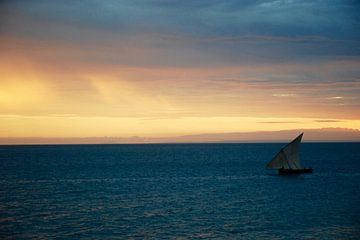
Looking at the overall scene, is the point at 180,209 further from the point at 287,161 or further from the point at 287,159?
the point at 287,161

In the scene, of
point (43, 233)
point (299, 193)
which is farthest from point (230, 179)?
point (43, 233)

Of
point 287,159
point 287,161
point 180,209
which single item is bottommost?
point 180,209

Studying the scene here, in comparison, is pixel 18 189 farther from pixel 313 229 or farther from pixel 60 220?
pixel 313 229

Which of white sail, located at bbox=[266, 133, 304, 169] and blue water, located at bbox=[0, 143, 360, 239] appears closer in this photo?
blue water, located at bbox=[0, 143, 360, 239]

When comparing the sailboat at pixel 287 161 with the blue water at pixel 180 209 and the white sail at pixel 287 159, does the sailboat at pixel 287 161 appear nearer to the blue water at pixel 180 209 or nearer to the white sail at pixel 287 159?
the white sail at pixel 287 159

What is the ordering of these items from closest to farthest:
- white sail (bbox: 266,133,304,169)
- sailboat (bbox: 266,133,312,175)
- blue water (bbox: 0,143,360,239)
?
blue water (bbox: 0,143,360,239) < sailboat (bbox: 266,133,312,175) < white sail (bbox: 266,133,304,169)

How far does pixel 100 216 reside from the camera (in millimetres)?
52188

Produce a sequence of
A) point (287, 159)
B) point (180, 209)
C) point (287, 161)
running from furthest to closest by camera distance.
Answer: point (287, 161) < point (287, 159) < point (180, 209)

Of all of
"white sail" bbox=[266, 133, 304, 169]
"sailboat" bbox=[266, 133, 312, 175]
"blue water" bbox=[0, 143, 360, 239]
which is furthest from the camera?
"white sail" bbox=[266, 133, 304, 169]

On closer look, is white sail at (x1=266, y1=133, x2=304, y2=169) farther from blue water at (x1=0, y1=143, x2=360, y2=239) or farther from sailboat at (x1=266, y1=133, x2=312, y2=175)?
blue water at (x1=0, y1=143, x2=360, y2=239)

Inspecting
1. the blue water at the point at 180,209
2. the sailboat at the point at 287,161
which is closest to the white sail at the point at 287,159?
the sailboat at the point at 287,161

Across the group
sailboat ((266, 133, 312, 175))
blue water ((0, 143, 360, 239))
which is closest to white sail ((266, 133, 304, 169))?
sailboat ((266, 133, 312, 175))

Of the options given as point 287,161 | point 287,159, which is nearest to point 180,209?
point 287,159

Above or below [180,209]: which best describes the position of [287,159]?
above
